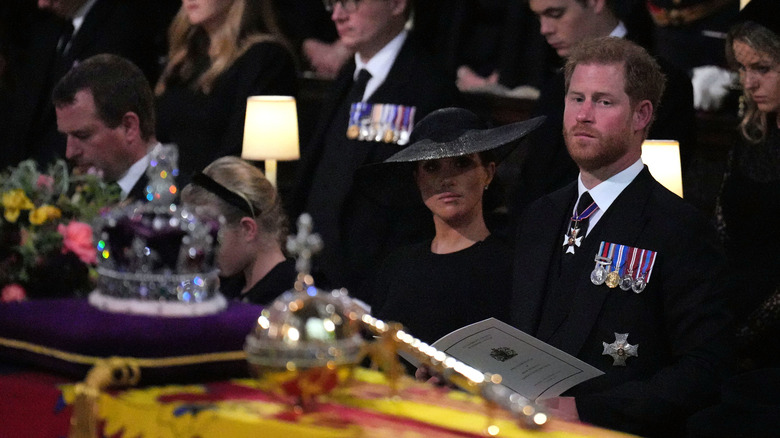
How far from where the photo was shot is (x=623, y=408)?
257 centimetres

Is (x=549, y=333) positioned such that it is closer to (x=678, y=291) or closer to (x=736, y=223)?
(x=678, y=291)

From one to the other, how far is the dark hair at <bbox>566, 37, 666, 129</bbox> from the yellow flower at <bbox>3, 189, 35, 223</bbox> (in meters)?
1.42

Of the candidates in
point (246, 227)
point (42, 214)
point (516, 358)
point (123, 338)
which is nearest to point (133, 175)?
point (246, 227)

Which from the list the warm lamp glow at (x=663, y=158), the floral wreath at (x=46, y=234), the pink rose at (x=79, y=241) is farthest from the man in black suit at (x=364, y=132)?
the pink rose at (x=79, y=241)

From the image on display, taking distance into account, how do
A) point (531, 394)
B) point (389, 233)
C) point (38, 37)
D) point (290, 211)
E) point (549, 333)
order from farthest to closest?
point (38, 37)
point (290, 211)
point (389, 233)
point (549, 333)
point (531, 394)

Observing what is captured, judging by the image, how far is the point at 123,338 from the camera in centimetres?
173

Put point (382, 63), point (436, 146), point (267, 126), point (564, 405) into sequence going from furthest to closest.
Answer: point (267, 126) → point (382, 63) → point (436, 146) → point (564, 405)

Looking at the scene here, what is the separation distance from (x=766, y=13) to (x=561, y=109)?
731mm

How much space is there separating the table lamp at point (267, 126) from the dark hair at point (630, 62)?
70.6 inches

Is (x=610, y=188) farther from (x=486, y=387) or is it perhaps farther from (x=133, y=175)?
(x=133, y=175)

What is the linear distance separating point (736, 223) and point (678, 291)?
118cm

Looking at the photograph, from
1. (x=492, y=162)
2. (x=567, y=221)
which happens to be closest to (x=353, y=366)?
(x=567, y=221)

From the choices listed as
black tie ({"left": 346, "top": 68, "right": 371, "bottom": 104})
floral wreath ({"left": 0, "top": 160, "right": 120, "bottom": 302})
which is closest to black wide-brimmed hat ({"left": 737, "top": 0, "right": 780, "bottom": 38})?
black tie ({"left": 346, "top": 68, "right": 371, "bottom": 104})

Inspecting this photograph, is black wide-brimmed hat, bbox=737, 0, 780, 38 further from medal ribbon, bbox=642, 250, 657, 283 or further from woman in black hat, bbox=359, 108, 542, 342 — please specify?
medal ribbon, bbox=642, 250, 657, 283
